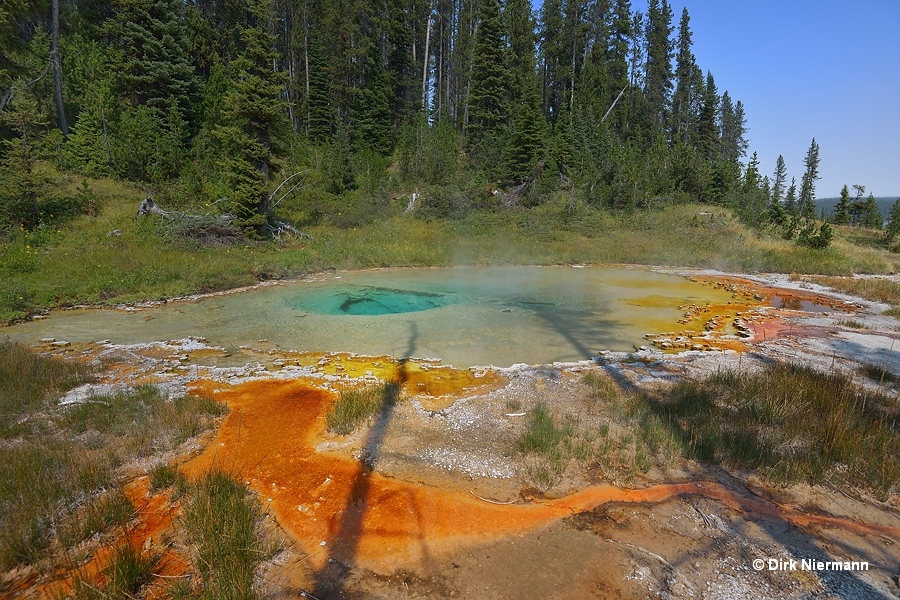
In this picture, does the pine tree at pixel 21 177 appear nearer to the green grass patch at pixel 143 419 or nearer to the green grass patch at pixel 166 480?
the green grass patch at pixel 143 419

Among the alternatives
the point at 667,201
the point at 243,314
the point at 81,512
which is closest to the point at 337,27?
the point at 667,201

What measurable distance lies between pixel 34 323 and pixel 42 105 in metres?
15.8

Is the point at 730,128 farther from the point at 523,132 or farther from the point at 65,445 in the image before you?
the point at 65,445

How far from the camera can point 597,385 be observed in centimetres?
599

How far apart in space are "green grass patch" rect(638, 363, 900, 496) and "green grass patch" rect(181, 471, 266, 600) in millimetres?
4011

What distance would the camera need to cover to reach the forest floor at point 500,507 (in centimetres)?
279

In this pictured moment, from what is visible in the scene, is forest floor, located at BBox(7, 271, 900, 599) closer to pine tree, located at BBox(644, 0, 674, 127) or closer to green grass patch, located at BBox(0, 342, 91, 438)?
green grass patch, located at BBox(0, 342, 91, 438)

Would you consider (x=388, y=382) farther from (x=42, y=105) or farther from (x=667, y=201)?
(x=667, y=201)

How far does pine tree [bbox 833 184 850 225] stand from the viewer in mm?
37081

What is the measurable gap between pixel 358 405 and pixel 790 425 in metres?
4.82

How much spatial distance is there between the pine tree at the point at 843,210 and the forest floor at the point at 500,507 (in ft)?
142

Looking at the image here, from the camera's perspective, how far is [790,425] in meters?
4.63

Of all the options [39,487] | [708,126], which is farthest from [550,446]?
[708,126]

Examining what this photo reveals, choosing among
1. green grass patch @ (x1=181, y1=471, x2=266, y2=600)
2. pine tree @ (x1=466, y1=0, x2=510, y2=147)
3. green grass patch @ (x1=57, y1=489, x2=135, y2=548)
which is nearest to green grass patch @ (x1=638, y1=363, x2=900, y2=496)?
green grass patch @ (x1=181, y1=471, x2=266, y2=600)
